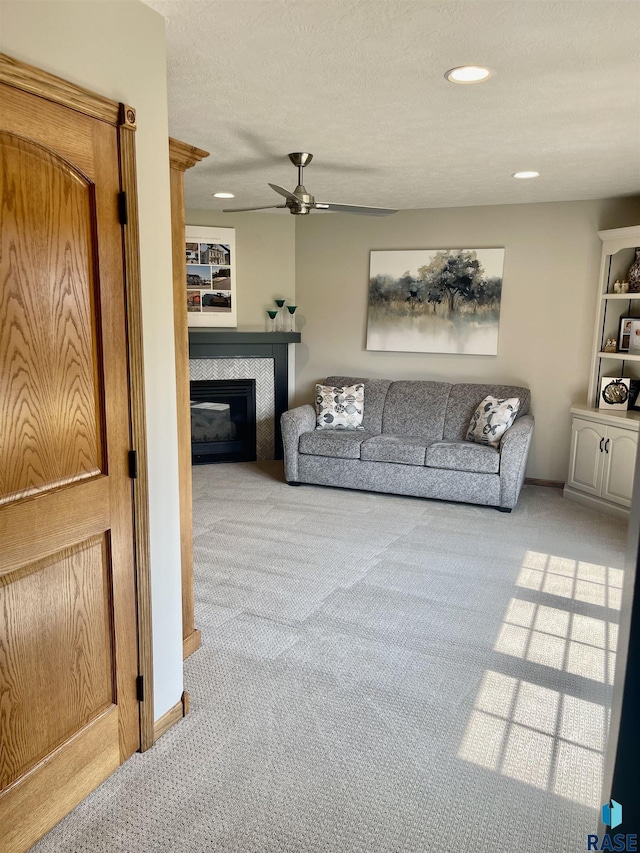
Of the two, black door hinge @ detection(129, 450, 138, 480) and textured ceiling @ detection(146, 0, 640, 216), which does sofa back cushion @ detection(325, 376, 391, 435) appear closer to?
textured ceiling @ detection(146, 0, 640, 216)

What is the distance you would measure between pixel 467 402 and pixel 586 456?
43.8 inches

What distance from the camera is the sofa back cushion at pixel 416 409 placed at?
5.69 m

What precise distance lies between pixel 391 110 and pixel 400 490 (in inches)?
120

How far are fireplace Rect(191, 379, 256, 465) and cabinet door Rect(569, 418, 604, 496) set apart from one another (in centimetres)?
306

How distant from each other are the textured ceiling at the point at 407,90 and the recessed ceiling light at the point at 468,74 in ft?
0.15

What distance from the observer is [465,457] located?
4.99m

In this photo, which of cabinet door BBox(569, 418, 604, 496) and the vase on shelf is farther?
the vase on shelf

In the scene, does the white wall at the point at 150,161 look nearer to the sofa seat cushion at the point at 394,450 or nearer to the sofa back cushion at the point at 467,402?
the sofa seat cushion at the point at 394,450

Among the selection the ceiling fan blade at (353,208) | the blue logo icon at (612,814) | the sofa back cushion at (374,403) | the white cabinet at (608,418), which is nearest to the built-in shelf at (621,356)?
the white cabinet at (608,418)

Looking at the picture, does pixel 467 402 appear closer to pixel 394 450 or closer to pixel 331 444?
pixel 394 450

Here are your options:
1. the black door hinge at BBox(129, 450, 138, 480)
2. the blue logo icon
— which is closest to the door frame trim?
the black door hinge at BBox(129, 450, 138, 480)

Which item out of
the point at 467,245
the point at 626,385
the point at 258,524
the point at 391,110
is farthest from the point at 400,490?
the point at 391,110

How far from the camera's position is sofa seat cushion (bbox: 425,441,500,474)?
4914mm

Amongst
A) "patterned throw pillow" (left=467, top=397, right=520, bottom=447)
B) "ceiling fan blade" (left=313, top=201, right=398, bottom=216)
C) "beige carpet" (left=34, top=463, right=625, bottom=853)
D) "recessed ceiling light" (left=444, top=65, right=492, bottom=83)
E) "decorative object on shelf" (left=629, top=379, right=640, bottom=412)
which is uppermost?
"recessed ceiling light" (left=444, top=65, right=492, bottom=83)
